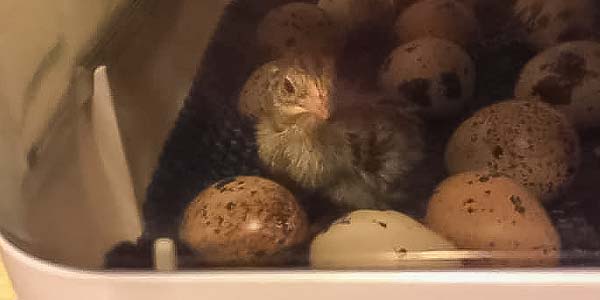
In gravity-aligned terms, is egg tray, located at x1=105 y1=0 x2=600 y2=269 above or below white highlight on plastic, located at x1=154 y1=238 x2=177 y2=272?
above

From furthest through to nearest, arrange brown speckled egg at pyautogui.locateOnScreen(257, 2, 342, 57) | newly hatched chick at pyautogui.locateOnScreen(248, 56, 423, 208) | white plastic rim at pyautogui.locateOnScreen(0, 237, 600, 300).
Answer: brown speckled egg at pyautogui.locateOnScreen(257, 2, 342, 57)
newly hatched chick at pyautogui.locateOnScreen(248, 56, 423, 208)
white plastic rim at pyautogui.locateOnScreen(0, 237, 600, 300)

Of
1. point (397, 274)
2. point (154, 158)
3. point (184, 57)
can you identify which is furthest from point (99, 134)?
point (397, 274)

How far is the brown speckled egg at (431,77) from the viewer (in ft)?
2.28

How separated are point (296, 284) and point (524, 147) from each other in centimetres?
20

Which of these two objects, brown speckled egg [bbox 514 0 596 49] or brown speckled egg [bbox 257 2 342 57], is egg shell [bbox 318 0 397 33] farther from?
brown speckled egg [bbox 514 0 596 49]

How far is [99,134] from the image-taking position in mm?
683

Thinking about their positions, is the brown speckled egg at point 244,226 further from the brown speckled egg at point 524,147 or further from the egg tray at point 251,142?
the brown speckled egg at point 524,147

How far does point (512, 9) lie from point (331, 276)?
338 mm

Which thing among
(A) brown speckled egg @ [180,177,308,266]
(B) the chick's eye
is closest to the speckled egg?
(B) the chick's eye

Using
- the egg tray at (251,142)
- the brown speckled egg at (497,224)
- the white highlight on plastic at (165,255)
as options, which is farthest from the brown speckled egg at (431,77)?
the white highlight on plastic at (165,255)

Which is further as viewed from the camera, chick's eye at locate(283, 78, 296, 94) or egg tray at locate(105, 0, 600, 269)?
chick's eye at locate(283, 78, 296, 94)

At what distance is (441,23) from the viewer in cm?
75

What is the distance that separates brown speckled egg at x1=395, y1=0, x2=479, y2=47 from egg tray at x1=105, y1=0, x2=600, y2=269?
0.01 metres

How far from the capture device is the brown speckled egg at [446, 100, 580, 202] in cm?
62
